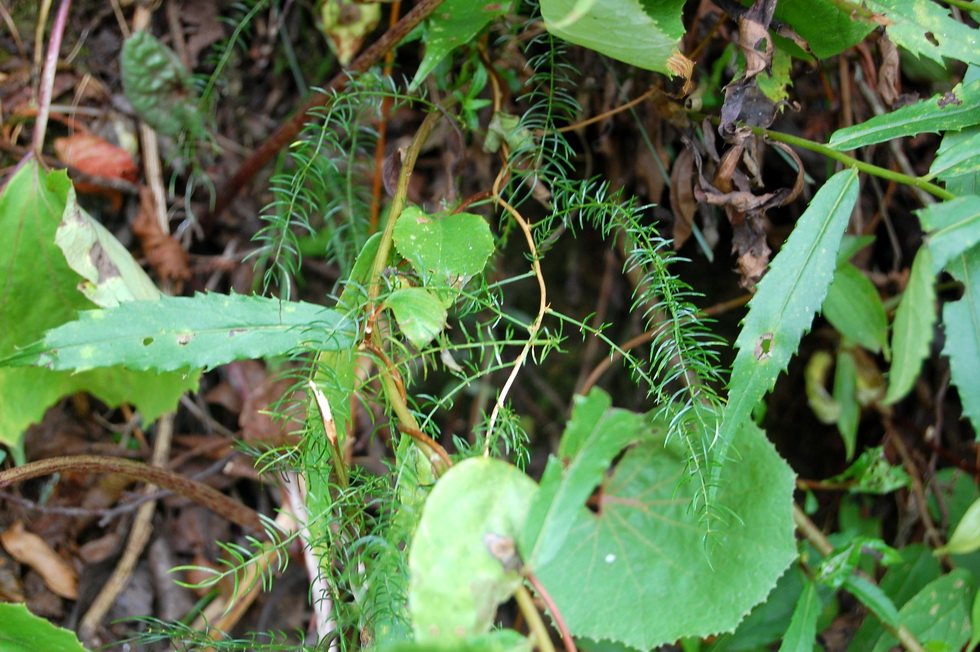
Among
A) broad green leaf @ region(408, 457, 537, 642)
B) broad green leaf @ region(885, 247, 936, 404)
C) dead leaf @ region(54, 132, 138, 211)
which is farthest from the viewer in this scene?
dead leaf @ region(54, 132, 138, 211)

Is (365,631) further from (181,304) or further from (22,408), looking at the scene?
(22,408)

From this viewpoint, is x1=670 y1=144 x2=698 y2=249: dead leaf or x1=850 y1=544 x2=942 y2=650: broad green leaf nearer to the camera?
x1=670 y1=144 x2=698 y2=249: dead leaf

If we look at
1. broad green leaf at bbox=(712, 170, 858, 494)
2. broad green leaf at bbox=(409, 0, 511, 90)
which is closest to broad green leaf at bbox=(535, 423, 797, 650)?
broad green leaf at bbox=(712, 170, 858, 494)

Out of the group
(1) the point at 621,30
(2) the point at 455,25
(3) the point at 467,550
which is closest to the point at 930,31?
(1) the point at 621,30

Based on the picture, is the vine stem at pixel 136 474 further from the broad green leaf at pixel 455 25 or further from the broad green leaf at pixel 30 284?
the broad green leaf at pixel 455 25

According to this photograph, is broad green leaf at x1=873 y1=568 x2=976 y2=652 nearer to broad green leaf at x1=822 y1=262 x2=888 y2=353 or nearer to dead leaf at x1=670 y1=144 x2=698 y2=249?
broad green leaf at x1=822 y1=262 x2=888 y2=353

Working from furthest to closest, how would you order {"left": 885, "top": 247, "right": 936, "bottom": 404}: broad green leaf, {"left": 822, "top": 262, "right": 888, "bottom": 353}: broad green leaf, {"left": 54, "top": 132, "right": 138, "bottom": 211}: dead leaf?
1. {"left": 54, "top": 132, "right": 138, "bottom": 211}: dead leaf
2. {"left": 822, "top": 262, "right": 888, "bottom": 353}: broad green leaf
3. {"left": 885, "top": 247, "right": 936, "bottom": 404}: broad green leaf

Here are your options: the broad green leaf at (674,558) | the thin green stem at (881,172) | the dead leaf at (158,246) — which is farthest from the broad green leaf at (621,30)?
the dead leaf at (158,246)
